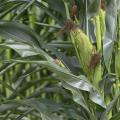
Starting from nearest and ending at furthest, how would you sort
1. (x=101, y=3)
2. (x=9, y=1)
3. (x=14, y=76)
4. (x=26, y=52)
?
(x=26, y=52), (x=101, y=3), (x=9, y=1), (x=14, y=76)

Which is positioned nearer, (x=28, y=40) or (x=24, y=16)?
(x=28, y=40)

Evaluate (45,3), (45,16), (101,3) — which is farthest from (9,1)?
(45,16)

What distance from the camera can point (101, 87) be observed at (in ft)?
2.79

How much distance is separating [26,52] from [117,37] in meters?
0.28

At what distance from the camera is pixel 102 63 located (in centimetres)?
91

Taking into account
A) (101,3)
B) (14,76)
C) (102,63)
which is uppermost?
(101,3)

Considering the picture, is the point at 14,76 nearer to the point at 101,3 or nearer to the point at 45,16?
the point at 45,16

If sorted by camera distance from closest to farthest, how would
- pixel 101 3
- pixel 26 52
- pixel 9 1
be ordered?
pixel 26 52
pixel 101 3
pixel 9 1

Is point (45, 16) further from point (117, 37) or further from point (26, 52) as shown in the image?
point (26, 52)

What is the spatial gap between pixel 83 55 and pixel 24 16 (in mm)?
767

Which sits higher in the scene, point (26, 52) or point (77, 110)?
point (26, 52)

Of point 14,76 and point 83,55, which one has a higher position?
point 83,55

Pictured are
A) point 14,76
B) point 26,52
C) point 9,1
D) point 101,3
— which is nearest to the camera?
point 26,52

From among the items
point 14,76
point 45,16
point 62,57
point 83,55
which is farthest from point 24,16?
point 83,55
